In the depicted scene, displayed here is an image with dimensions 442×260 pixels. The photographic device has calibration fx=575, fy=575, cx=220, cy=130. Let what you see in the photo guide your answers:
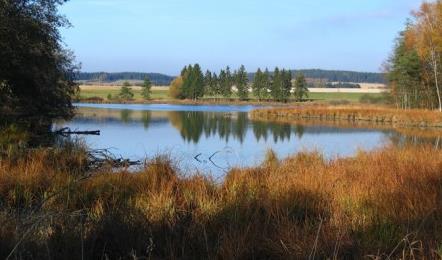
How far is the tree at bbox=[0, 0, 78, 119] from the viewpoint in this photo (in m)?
16.2

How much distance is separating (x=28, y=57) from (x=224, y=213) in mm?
12933

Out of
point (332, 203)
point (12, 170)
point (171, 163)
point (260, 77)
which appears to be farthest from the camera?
point (260, 77)

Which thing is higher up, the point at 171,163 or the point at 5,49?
the point at 5,49

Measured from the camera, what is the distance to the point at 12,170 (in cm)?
862

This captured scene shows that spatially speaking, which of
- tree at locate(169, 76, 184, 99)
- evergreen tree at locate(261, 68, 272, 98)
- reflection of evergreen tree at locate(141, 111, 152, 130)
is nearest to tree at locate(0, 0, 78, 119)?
reflection of evergreen tree at locate(141, 111, 152, 130)

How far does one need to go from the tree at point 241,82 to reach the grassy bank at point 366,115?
60421mm

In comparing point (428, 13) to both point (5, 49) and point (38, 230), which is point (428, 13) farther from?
point (38, 230)

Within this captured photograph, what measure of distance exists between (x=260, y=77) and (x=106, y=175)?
359 ft

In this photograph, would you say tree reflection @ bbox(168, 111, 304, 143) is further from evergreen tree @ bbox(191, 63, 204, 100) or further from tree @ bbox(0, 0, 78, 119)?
evergreen tree @ bbox(191, 63, 204, 100)

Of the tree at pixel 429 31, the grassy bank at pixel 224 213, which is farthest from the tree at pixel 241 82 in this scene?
the grassy bank at pixel 224 213

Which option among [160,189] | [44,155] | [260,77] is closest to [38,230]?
[160,189]

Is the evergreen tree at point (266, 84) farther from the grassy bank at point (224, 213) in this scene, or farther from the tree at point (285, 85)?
the grassy bank at point (224, 213)

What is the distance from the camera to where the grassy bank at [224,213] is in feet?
15.7

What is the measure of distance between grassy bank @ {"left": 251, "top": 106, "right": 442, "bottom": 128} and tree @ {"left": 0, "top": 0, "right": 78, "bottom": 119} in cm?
3021
